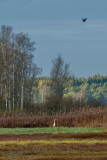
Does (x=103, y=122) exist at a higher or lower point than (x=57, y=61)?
lower

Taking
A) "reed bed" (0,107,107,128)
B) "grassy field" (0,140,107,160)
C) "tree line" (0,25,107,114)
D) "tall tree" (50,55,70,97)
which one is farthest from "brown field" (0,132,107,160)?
"tall tree" (50,55,70,97)

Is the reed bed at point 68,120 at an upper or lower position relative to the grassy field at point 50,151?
upper

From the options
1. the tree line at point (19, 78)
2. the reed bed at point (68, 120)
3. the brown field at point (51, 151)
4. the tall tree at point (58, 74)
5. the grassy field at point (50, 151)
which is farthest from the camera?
the tall tree at point (58, 74)

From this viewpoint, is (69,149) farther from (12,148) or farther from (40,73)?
(40,73)

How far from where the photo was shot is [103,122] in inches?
1304

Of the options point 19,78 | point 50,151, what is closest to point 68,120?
point 50,151

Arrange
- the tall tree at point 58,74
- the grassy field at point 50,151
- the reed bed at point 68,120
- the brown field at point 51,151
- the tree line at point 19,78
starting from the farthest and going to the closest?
the tall tree at point 58,74
the tree line at point 19,78
the reed bed at point 68,120
the grassy field at point 50,151
the brown field at point 51,151

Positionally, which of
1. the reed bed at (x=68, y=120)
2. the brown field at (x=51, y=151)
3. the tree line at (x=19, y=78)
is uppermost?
the tree line at (x=19, y=78)

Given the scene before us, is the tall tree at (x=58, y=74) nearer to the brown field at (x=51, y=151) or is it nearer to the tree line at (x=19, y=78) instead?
the tree line at (x=19, y=78)

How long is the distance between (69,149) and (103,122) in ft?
55.0

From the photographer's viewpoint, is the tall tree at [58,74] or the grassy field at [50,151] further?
the tall tree at [58,74]

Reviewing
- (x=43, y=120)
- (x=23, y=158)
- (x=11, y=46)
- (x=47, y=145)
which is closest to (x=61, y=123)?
(x=43, y=120)

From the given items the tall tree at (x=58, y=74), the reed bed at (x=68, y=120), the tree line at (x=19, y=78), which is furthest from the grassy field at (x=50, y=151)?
the tall tree at (x=58, y=74)

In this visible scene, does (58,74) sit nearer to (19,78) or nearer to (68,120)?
Result: (19,78)
